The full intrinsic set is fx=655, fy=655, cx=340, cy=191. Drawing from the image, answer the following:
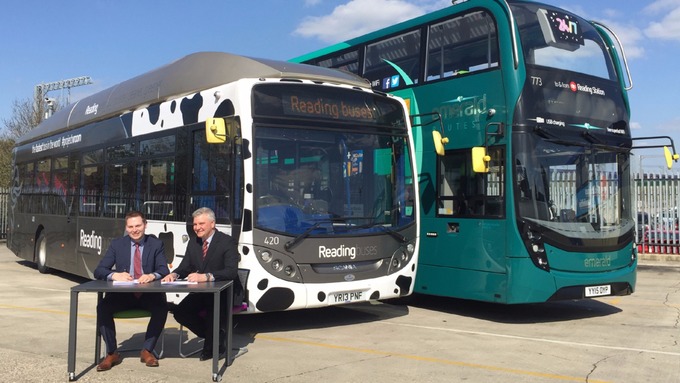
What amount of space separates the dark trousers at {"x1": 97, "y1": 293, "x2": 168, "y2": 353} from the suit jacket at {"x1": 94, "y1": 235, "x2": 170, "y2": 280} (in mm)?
246

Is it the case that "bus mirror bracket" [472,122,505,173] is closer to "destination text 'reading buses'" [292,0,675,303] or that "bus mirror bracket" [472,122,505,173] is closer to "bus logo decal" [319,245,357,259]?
"destination text 'reading buses'" [292,0,675,303]

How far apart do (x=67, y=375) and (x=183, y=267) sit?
1.46 meters

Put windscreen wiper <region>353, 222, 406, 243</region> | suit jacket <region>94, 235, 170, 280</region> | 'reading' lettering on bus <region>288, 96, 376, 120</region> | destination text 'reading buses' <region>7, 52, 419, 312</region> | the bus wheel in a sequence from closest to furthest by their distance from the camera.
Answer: suit jacket <region>94, 235, 170, 280</region>
destination text 'reading buses' <region>7, 52, 419, 312</region>
'reading' lettering on bus <region>288, 96, 376, 120</region>
windscreen wiper <region>353, 222, 406, 243</region>
the bus wheel

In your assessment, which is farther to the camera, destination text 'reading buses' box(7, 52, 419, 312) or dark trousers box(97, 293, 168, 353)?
destination text 'reading buses' box(7, 52, 419, 312)

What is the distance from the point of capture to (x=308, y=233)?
25.8ft

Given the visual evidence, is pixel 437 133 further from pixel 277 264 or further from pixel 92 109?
pixel 92 109

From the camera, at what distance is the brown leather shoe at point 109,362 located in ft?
20.2

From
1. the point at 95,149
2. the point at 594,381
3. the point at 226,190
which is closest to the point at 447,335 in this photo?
the point at 594,381

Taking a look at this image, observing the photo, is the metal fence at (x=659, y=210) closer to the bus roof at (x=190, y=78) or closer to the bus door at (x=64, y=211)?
the bus roof at (x=190, y=78)

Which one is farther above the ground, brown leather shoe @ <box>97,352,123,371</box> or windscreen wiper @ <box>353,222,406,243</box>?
windscreen wiper @ <box>353,222,406,243</box>

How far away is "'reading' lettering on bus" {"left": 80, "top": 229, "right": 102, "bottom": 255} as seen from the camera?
37.2 feet

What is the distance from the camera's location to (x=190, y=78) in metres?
9.33

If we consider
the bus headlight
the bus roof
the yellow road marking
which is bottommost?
the yellow road marking

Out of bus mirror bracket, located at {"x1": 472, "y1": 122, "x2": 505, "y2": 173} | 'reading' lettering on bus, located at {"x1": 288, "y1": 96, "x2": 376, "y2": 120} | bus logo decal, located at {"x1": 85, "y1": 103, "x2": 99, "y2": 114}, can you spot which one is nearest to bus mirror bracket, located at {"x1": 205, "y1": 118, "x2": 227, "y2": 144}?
'reading' lettering on bus, located at {"x1": 288, "y1": 96, "x2": 376, "y2": 120}
